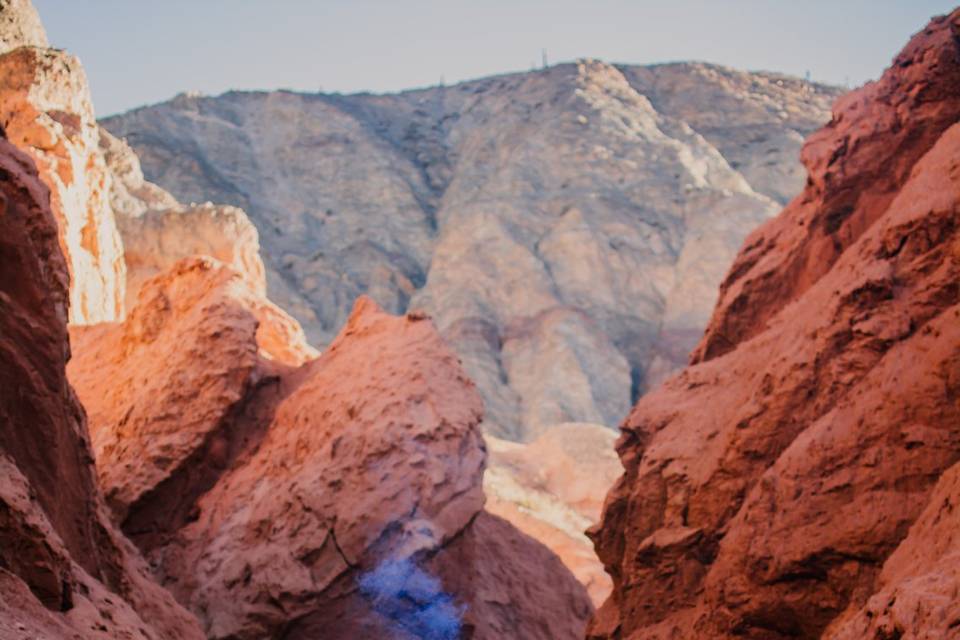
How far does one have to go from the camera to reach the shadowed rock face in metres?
6.21

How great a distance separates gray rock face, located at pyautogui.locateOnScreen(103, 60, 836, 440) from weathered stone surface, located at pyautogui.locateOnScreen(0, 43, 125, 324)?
1593cm

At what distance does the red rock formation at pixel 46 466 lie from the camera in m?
4.82

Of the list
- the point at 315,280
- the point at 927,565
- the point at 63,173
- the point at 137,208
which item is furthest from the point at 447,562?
the point at 315,280

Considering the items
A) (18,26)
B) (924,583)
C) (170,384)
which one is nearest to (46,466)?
(170,384)

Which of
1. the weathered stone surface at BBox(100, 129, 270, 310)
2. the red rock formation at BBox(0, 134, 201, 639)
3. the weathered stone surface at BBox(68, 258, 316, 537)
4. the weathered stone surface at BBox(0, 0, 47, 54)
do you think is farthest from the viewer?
the weathered stone surface at BBox(100, 129, 270, 310)

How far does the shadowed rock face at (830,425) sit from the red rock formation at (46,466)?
11.9 ft

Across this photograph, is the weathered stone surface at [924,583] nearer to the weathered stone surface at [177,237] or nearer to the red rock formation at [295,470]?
the red rock formation at [295,470]

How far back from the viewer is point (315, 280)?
38625 millimetres

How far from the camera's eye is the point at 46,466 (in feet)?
20.2

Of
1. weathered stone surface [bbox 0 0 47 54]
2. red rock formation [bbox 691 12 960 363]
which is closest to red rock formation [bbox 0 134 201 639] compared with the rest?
red rock formation [bbox 691 12 960 363]

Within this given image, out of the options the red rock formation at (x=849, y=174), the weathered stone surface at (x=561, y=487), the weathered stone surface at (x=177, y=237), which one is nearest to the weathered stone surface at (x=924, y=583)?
the red rock formation at (x=849, y=174)

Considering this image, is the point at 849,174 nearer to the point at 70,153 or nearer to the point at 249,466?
the point at 249,466

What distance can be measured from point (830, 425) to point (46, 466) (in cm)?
486

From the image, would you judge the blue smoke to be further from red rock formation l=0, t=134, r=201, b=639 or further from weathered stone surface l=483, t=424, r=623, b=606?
weathered stone surface l=483, t=424, r=623, b=606
